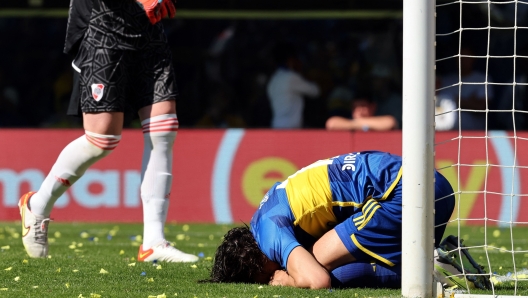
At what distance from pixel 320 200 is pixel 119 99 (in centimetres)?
161

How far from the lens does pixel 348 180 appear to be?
4.53m

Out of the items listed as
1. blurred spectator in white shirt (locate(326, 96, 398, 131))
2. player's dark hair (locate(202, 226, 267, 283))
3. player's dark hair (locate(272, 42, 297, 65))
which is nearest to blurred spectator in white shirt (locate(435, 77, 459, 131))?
blurred spectator in white shirt (locate(326, 96, 398, 131))

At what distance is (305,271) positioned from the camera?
14.0 feet

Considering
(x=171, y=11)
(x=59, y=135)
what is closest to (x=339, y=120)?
(x=59, y=135)

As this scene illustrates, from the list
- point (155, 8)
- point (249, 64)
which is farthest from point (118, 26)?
point (249, 64)

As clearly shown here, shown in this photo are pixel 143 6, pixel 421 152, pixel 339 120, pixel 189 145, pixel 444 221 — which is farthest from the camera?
pixel 339 120

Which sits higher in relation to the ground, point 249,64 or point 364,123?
point 249,64

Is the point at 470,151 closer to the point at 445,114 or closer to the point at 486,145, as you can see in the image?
the point at 445,114

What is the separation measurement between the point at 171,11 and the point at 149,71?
41 cm

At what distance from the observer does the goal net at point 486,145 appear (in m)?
4.80

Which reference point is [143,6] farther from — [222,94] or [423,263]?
[222,94]

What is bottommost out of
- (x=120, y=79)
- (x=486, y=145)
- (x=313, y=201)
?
(x=313, y=201)

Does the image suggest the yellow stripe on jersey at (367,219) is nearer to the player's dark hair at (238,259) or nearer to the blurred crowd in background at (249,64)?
the player's dark hair at (238,259)

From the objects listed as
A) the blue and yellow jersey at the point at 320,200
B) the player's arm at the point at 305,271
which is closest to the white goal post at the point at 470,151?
the blue and yellow jersey at the point at 320,200
